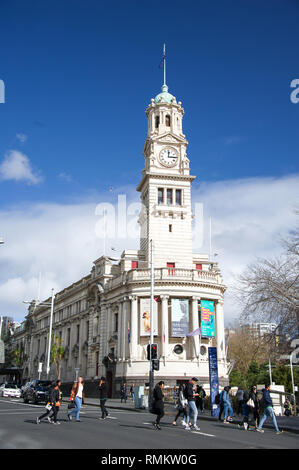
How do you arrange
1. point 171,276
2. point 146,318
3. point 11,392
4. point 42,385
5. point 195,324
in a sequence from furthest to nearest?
point 171,276 < point 146,318 < point 195,324 < point 11,392 < point 42,385

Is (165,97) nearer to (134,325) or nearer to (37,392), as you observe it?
(134,325)

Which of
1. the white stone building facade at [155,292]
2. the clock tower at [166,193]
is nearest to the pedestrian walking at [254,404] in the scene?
the white stone building facade at [155,292]

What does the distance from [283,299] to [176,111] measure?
141ft

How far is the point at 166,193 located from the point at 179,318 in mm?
15718

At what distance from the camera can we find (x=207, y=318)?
4834 cm

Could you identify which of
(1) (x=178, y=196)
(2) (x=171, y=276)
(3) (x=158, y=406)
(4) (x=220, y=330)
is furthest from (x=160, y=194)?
(3) (x=158, y=406)

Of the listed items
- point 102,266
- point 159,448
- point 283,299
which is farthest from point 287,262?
point 102,266

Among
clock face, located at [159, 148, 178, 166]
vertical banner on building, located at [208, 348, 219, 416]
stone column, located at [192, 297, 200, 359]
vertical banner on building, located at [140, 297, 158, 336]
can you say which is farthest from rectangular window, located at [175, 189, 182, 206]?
vertical banner on building, located at [208, 348, 219, 416]

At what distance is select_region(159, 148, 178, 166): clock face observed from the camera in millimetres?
57188

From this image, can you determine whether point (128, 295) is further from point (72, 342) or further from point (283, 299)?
point (283, 299)

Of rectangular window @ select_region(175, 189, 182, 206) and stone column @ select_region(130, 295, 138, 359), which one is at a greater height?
rectangular window @ select_region(175, 189, 182, 206)

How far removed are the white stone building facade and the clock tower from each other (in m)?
0.12

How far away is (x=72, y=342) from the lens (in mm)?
64438

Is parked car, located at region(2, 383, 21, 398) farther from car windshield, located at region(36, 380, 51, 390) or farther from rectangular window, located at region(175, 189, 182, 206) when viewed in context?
rectangular window, located at region(175, 189, 182, 206)
